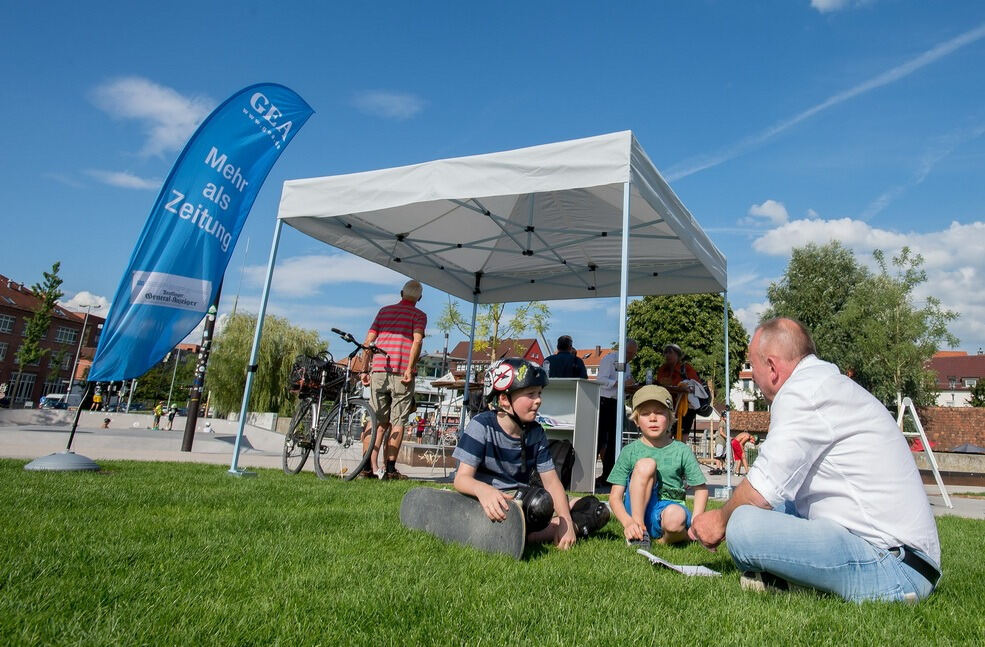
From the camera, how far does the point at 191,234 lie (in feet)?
21.6

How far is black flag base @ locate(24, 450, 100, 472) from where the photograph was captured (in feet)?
16.4

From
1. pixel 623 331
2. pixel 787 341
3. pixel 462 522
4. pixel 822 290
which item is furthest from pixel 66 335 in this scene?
pixel 787 341

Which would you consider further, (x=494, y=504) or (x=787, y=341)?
(x=494, y=504)

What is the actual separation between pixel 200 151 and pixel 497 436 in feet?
17.5

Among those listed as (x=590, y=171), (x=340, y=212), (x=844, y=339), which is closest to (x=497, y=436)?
(x=590, y=171)

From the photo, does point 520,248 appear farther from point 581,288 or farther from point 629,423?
point 629,423

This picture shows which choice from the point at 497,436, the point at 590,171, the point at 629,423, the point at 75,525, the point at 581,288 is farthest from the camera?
the point at 581,288

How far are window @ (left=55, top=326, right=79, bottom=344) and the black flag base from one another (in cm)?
9644

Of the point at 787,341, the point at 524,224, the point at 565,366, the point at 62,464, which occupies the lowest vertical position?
the point at 62,464

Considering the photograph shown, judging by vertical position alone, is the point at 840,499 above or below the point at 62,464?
above

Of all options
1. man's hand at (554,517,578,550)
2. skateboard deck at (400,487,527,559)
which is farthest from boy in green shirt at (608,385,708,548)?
skateboard deck at (400,487,527,559)

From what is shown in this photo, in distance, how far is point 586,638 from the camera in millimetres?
1674

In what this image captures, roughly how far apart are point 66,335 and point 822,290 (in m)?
92.9

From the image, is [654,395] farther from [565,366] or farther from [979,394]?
[979,394]
